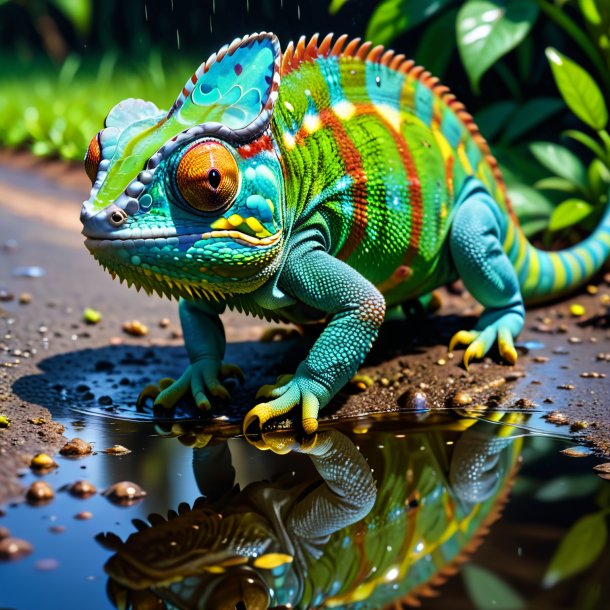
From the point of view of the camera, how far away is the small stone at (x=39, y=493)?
3.09 metres

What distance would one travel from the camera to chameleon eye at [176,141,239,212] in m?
3.49

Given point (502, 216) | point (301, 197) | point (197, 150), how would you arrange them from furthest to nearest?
point (502, 216) → point (301, 197) → point (197, 150)

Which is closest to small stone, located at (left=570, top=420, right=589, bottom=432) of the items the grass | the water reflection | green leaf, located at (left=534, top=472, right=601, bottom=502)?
the water reflection

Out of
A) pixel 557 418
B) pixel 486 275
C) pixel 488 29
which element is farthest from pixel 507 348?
pixel 488 29

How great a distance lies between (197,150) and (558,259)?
99.4 inches

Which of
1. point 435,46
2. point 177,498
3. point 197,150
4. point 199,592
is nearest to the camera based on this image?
point 199,592

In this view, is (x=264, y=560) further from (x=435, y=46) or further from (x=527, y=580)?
(x=435, y=46)

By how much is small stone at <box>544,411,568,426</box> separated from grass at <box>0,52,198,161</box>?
5.74 m

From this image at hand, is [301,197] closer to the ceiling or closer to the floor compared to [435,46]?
closer to the floor

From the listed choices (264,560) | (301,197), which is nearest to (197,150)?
(301,197)

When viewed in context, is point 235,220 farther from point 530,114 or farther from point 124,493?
point 530,114

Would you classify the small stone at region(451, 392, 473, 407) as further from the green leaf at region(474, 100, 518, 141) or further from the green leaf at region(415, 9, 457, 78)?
the green leaf at region(415, 9, 457, 78)

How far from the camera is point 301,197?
12.9 ft

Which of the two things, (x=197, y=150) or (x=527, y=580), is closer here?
(x=527, y=580)
